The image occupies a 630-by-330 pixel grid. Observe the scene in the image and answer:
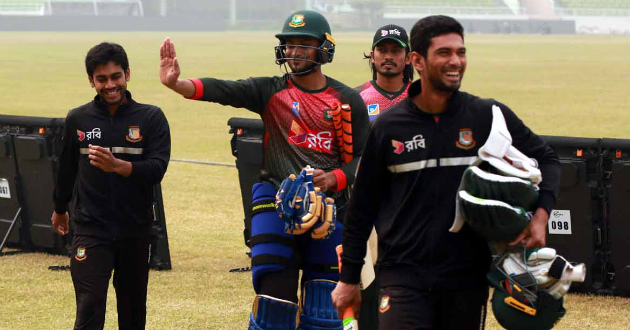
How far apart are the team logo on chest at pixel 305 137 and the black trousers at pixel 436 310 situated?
75.4 inches

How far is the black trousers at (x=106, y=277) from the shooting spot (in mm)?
6664

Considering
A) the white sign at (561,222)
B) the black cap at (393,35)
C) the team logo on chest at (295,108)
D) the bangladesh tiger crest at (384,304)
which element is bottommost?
the white sign at (561,222)

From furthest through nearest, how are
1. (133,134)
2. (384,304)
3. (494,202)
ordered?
1. (133,134)
2. (384,304)
3. (494,202)

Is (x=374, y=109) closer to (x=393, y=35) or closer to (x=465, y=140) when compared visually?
(x=393, y=35)

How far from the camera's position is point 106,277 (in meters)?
6.84

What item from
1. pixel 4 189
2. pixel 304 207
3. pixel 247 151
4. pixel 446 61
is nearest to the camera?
pixel 446 61

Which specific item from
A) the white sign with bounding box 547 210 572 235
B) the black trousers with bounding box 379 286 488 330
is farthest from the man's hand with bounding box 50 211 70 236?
the white sign with bounding box 547 210 572 235

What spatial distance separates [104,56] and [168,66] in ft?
2.44

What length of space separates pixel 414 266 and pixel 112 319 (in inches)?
180

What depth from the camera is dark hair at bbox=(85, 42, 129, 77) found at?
271 inches

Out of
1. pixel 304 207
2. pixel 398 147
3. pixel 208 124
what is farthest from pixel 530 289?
pixel 208 124

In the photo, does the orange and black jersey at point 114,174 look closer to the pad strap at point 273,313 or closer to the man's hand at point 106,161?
the man's hand at point 106,161

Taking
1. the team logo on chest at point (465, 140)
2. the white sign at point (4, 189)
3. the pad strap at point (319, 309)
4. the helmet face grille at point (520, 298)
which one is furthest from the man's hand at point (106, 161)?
the white sign at point (4, 189)

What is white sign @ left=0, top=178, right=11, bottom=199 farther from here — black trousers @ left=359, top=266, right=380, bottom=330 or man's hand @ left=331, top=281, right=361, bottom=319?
man's hand @ left=331, top=281, right=361, bottom=319
